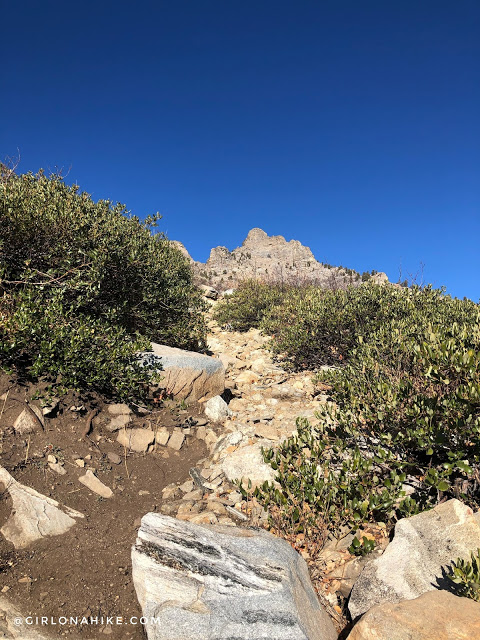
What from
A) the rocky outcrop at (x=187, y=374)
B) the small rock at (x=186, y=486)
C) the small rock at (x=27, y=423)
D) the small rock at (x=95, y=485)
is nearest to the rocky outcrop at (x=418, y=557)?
the small rock at (x=186, y=486)

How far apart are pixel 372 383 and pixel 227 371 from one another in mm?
6071

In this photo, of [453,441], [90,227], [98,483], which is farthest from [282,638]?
[90,227]

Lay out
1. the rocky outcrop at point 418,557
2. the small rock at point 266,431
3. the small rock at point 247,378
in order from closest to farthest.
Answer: the rocky outcrop at point 418,557, the small rock at point 266,431, the small rock at point 247,378

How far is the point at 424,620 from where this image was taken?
2.74 m

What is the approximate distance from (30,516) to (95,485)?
1167 mm

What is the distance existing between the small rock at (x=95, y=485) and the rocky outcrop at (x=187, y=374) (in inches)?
104

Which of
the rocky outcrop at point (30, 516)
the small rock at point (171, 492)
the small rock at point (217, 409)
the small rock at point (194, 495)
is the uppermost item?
the small rock at point (217, 409)

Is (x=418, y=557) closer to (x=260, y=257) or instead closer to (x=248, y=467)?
(x=248, y=467)

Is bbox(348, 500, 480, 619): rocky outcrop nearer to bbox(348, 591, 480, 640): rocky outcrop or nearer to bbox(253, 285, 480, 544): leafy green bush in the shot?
bbox(253, 285, 480, 544): leafy green bush

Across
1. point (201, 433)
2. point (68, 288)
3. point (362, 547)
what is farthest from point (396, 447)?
point (68, 288)

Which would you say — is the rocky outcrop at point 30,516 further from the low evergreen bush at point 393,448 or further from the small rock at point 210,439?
the small rock at point 210,439

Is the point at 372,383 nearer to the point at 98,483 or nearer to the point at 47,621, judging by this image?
the point at 98,483

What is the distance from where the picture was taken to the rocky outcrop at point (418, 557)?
11.4 ft

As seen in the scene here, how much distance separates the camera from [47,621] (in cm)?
337
